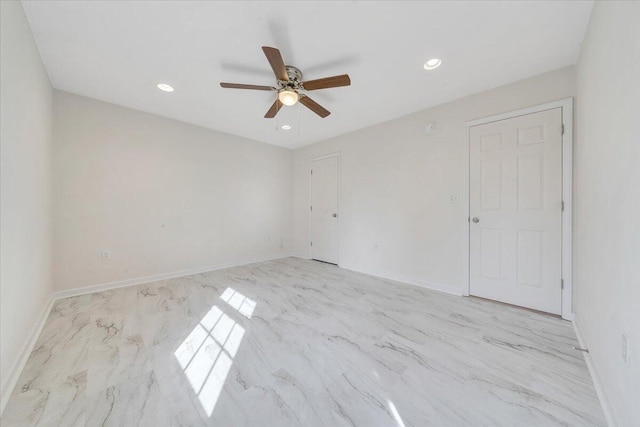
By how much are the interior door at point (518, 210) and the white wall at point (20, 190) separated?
4021 millimetres

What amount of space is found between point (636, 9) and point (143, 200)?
4673mm

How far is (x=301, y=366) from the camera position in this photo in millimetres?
1586

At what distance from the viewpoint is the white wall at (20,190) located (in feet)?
4.45

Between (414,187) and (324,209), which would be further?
(324,209)

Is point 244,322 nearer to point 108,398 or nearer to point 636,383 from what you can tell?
point 108,398

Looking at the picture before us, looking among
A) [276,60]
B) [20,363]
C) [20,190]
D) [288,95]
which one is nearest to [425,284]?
[288,95]

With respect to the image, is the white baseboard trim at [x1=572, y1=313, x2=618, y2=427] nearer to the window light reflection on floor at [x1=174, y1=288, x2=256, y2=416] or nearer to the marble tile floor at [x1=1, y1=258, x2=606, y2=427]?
the marble tile floor at [x1=1, y1=258, x2=606, y2=427]

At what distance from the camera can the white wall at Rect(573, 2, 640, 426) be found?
0.99m

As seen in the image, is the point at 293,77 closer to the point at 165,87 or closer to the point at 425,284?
the point at 165,87

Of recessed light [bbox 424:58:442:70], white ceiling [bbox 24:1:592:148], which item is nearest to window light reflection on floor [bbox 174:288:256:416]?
white ceiling [bbox 24:1:592:148]

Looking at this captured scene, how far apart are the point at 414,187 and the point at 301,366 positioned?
2.67 metres

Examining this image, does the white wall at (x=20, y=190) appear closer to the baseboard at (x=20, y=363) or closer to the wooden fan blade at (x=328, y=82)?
the baseboard at (x=20, y=363)

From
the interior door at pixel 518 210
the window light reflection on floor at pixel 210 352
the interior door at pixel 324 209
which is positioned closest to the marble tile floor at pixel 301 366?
the window light reflection on floor at pixel 210 352

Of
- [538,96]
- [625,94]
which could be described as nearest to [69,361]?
[625,94]
